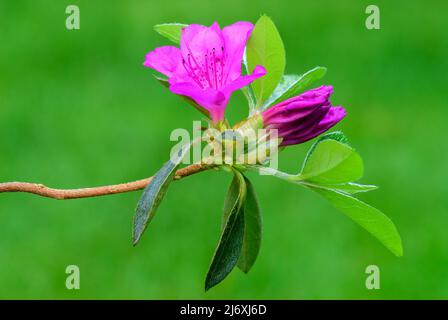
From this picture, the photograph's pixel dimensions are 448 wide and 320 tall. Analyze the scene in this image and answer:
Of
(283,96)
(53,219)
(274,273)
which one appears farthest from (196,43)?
(53,219)

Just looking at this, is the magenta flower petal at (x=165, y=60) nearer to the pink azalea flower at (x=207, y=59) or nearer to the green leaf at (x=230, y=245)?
the pink azalea flower at (x=207, y=59)

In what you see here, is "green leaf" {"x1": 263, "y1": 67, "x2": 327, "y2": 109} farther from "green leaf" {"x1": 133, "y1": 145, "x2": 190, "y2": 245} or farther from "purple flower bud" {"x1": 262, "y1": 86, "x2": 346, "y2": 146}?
"green leaf" {"x1": 133, "y1": 145, "x2": 190, "y2": 245}

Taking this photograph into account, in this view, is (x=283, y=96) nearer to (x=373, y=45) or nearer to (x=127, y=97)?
(x=127, y=97)

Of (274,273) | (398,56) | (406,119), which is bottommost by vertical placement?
(274,273)

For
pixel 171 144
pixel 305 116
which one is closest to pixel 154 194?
pixel 305 116

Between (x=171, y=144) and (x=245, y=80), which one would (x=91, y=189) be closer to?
(x=245, y=80)

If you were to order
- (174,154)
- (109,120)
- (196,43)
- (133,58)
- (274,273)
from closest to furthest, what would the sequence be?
(174,154) → (196,43) → (274,273) → (109,120) → (133,58)

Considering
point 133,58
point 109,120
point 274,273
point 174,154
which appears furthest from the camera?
point 133,58

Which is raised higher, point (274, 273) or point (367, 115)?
point (367, 115)
